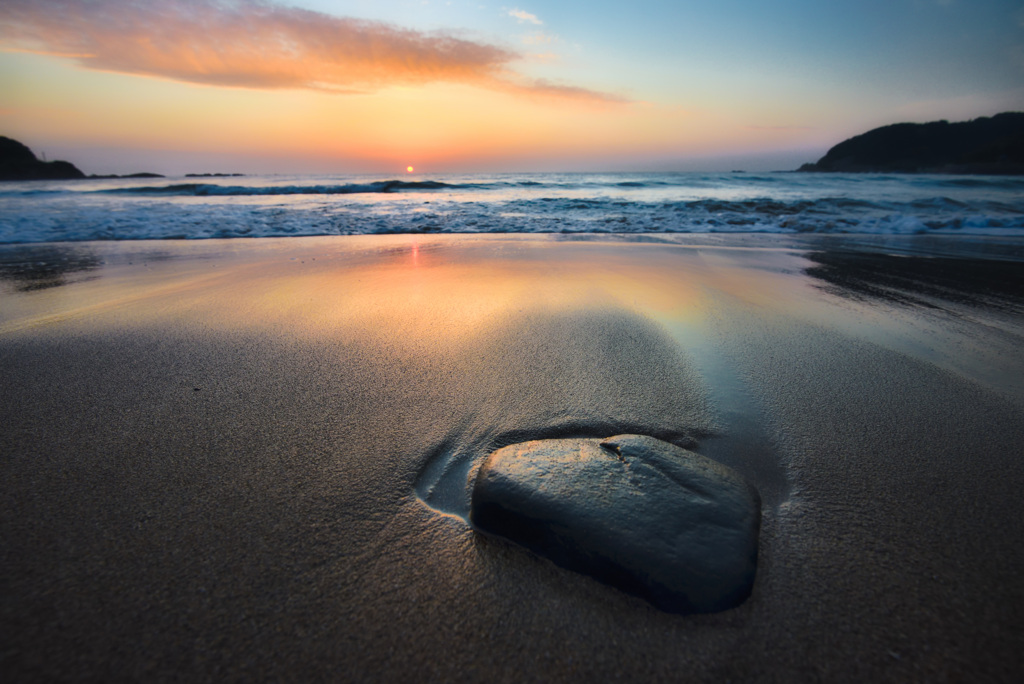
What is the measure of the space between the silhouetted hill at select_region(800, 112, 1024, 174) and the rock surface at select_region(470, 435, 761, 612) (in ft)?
218

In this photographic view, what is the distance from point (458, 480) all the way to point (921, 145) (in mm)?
92505

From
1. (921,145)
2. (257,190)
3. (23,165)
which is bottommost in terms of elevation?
(257,190)

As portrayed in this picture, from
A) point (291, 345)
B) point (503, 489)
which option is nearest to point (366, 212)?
point (291, 345)

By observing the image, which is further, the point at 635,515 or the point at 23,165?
the point at 23,165

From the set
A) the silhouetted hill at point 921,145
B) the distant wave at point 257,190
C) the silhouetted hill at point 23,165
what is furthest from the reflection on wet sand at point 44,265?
the silhouetted hill at point 23,165

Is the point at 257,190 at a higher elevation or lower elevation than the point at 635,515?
higher

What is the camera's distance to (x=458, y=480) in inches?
49.5

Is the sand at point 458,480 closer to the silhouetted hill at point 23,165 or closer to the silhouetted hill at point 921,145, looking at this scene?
the silhouetted hill at point 921,145

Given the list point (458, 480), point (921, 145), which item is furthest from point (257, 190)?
point (921, 145)

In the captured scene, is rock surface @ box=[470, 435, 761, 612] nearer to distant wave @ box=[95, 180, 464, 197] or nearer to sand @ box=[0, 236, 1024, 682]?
sand @ box=[0, 236, 1024, 682]

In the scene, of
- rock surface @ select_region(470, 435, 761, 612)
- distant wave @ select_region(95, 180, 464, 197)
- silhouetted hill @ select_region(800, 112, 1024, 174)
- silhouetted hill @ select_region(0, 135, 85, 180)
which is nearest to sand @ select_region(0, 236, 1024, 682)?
rock surface @ select_region(470, 435, 761, 612)

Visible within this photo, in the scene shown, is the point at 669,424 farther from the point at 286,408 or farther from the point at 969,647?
the point at 286,408

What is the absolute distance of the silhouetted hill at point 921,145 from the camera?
56.1 meters

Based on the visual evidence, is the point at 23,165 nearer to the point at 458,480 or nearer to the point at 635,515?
the point at 458,480
